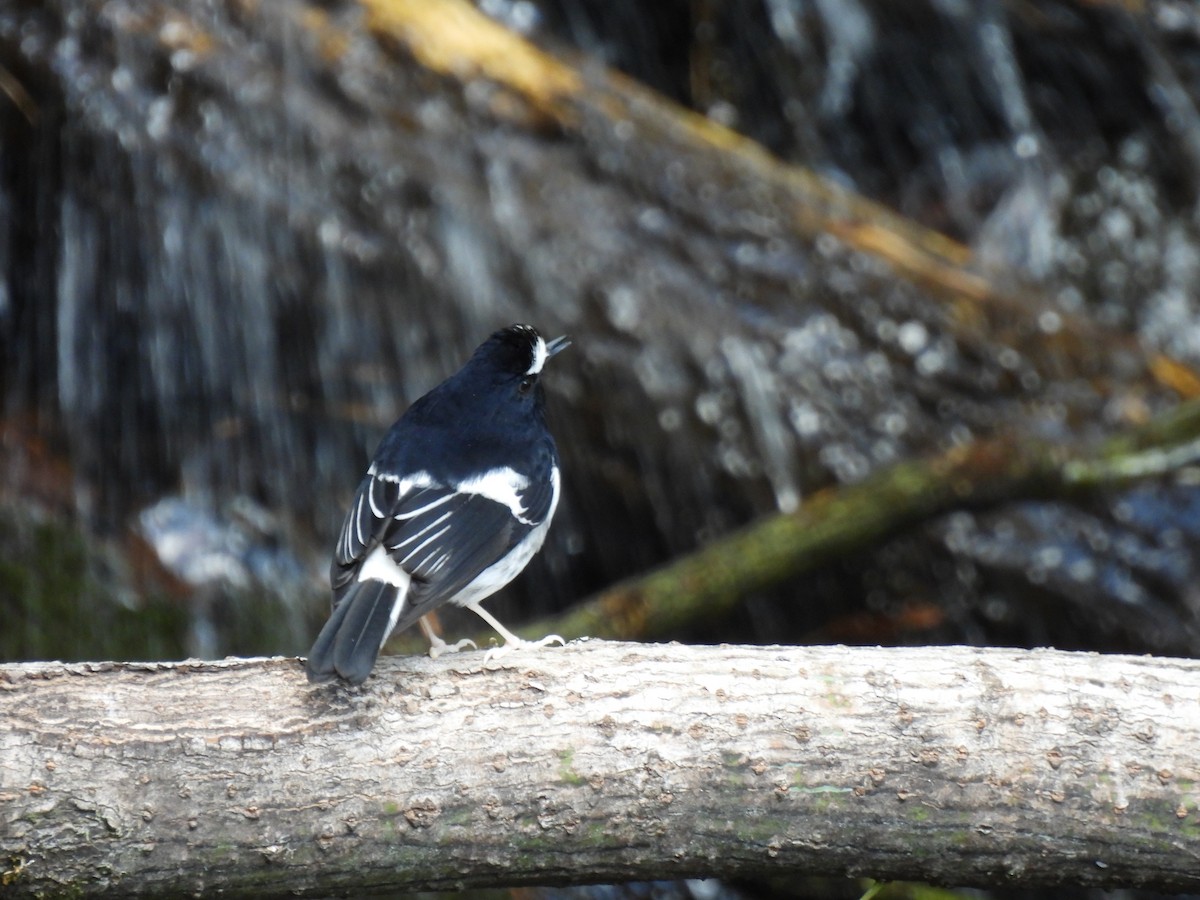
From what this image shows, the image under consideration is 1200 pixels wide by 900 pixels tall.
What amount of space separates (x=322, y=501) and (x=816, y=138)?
163 inches

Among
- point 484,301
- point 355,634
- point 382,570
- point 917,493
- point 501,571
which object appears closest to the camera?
point 355,634

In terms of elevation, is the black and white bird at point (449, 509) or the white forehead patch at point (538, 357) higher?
the white forehead patch at point (538, 357)

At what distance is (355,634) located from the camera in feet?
8.23

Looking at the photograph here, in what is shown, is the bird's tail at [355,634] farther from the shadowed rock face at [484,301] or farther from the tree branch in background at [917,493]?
the shadowed rock face at [484,301]

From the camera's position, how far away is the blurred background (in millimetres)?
5395

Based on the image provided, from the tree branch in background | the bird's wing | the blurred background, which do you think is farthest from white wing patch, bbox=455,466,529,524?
the blurred background

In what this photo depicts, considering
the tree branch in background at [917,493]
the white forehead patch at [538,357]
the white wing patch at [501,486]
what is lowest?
the tree branch in background at [917,493]

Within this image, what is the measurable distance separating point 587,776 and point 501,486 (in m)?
1.01

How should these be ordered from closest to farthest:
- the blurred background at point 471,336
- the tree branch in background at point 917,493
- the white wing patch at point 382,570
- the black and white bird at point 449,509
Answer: the black and white bird at point 449,509 < the white wing patch at point 382,570 < the tree branch in background at point 917,493 < the blurred background at point 471,336

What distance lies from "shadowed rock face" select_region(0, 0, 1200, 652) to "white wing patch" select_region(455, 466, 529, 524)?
2383 mm

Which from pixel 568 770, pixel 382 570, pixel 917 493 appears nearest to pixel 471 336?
pixel 917 493

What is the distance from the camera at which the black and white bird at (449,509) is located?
2.65m

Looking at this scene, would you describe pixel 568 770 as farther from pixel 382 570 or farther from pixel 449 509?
pixel 449 509

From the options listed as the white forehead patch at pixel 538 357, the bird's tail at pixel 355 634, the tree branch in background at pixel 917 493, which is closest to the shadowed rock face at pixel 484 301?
the tree branch in background at pixel 917 493
